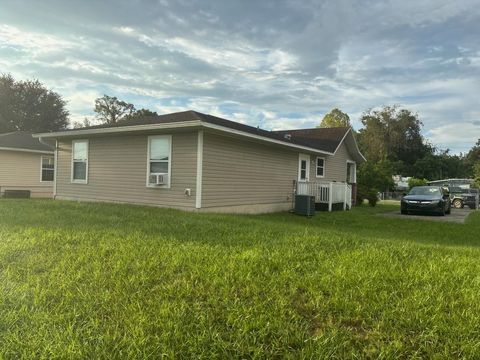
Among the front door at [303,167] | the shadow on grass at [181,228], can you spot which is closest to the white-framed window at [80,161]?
the shadow on grass at [181,228]

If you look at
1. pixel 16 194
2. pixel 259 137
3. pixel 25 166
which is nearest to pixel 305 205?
pixel 259 137

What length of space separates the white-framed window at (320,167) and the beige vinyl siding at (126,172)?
8809 millimetres

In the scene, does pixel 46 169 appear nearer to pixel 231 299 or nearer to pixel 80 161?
pixel 80 161

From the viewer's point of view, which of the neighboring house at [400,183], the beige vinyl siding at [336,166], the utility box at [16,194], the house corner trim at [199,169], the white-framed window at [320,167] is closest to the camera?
the house corner trim at [199,169]

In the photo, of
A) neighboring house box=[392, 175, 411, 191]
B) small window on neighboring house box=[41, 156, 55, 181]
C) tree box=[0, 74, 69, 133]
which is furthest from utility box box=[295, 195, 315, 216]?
neighboring house box=[392, 175, 411, 191]

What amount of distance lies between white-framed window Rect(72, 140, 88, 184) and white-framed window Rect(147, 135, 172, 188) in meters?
3.39

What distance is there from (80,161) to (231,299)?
12.9m

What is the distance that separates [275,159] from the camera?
1498 cm

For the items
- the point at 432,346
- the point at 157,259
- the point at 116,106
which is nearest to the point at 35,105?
the point at 116,106

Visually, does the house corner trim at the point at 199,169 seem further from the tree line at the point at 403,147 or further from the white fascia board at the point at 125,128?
the tree line at the point at 403,147

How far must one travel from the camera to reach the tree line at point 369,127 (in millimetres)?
37500

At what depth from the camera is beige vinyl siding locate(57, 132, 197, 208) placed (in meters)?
11.6

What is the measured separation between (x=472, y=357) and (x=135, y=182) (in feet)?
37.7

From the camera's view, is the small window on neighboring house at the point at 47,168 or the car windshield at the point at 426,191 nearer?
the car windshield at the point at 426,191
